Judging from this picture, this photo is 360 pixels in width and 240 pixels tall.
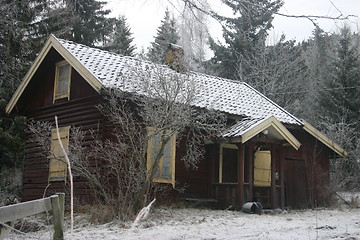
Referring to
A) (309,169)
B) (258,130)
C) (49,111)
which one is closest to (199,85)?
Result: (258,130)

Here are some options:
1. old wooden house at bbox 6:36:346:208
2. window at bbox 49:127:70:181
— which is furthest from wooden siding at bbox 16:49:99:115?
window at bbox 49:127:70:181

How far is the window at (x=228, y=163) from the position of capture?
15.6 m

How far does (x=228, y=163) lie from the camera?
15859mm

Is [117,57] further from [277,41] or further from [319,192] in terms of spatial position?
[277,41]

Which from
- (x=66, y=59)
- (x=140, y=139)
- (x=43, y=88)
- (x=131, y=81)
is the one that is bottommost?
(x=140, y=139)

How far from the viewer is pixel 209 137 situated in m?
14.2

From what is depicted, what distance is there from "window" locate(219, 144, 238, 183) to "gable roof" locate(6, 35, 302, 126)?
121 cm

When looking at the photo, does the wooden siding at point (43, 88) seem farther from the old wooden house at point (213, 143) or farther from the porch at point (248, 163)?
the porch at point (248, 163)

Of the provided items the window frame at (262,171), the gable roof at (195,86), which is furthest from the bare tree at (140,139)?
the window frame at (262,171)

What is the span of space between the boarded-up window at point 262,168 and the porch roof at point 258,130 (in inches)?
100

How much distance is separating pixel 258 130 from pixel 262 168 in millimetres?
3976

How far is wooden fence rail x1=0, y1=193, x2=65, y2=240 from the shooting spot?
4.29 metres

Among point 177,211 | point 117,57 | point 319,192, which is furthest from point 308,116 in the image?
point 177,211

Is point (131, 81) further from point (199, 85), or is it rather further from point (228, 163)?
point (228, 163)
